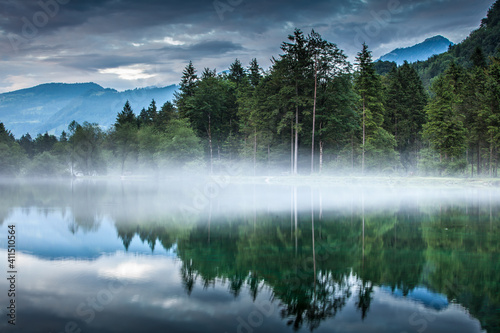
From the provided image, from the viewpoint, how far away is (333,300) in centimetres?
837

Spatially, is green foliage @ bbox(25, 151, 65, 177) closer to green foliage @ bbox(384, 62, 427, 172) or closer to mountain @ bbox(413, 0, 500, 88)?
green foliage @ bbox(384, 62, 427, 172)

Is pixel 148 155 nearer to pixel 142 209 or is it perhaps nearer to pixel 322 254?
pixel 142 209

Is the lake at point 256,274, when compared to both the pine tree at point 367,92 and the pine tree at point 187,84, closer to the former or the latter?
the pine tree at point 367,92

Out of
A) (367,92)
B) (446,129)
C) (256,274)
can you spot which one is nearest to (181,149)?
(367,92)

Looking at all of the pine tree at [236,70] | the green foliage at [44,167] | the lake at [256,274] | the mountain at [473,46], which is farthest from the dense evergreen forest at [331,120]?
the mountain at [473,46]

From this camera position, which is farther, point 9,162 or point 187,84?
point 9,162

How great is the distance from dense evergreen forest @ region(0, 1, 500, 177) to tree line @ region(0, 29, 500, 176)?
0.48 feet

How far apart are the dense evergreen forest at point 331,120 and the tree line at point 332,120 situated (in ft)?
0.48

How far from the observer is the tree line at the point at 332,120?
5031cm

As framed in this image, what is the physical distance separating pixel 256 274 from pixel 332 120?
47269mm

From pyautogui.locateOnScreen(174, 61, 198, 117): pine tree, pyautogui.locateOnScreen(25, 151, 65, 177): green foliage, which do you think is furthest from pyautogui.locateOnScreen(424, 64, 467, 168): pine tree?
pyautogui.locateOnScreen(25, 151, 65, 177): green foliage

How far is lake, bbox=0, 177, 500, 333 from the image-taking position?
24.0 ft

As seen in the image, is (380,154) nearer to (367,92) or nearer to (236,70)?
(367,92)

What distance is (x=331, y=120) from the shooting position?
55281 mm
